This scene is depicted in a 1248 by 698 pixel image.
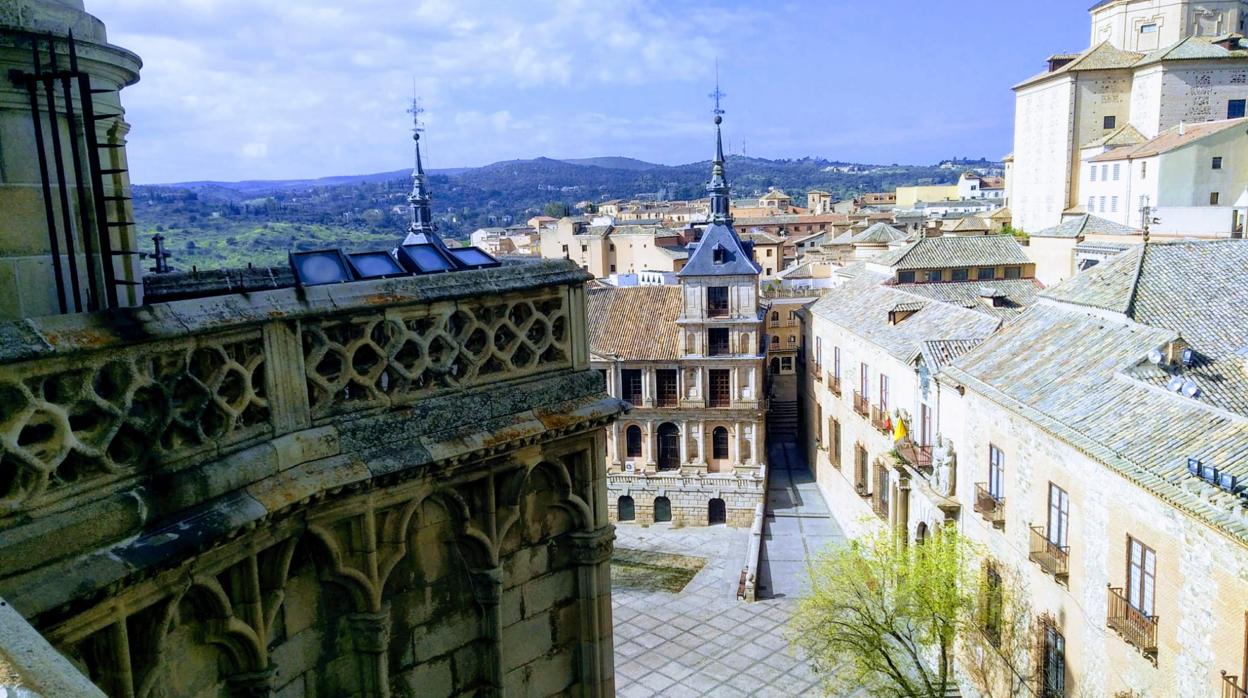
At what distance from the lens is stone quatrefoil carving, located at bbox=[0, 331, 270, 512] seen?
430cm

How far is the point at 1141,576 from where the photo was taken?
17188 mm

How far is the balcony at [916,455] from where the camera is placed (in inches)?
1120

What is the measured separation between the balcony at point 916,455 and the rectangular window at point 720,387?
16451 millimetres

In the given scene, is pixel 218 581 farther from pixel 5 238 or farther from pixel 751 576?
pixel 751 576

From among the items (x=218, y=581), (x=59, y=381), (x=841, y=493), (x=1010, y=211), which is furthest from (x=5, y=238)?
(x=1010, y=211)

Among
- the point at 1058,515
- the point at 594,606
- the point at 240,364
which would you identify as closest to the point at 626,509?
the point at 1058,515

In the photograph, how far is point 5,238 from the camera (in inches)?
220

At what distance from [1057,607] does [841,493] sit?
21.2 meters

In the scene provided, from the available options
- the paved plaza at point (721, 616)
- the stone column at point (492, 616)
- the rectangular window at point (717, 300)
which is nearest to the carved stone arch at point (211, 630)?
the stone column at point (492, 616)

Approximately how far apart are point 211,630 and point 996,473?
21.8m

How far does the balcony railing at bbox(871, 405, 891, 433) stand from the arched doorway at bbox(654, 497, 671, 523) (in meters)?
13.7

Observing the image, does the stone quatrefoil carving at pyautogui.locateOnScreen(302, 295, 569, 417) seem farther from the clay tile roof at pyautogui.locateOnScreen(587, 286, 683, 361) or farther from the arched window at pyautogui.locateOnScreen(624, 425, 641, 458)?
the arched window at pyautogui.locateOnScreen(624, 425, 641, 458)

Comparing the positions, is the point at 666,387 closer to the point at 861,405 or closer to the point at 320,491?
the point at 861,405

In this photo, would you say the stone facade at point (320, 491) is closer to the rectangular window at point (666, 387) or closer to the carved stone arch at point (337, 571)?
the carved stone arch at point (337, 571)
